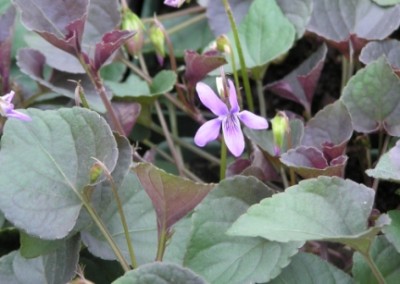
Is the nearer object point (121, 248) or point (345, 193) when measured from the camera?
point (345, 193)

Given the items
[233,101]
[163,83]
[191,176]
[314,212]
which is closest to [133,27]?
[163,83]

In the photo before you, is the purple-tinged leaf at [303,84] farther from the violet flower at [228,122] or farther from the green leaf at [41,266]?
the green leaf at [41,266]

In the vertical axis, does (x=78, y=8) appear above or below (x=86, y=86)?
above

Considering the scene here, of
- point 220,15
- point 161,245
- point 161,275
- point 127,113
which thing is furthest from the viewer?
point 220,15

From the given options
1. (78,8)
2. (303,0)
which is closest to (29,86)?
(78,8)

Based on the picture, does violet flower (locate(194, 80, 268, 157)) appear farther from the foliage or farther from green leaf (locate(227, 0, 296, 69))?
green leaf (locate(227, 0, 296, 69))

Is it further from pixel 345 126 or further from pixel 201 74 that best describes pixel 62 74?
pixel 345 126

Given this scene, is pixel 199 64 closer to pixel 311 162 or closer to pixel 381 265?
pixel 311 162
